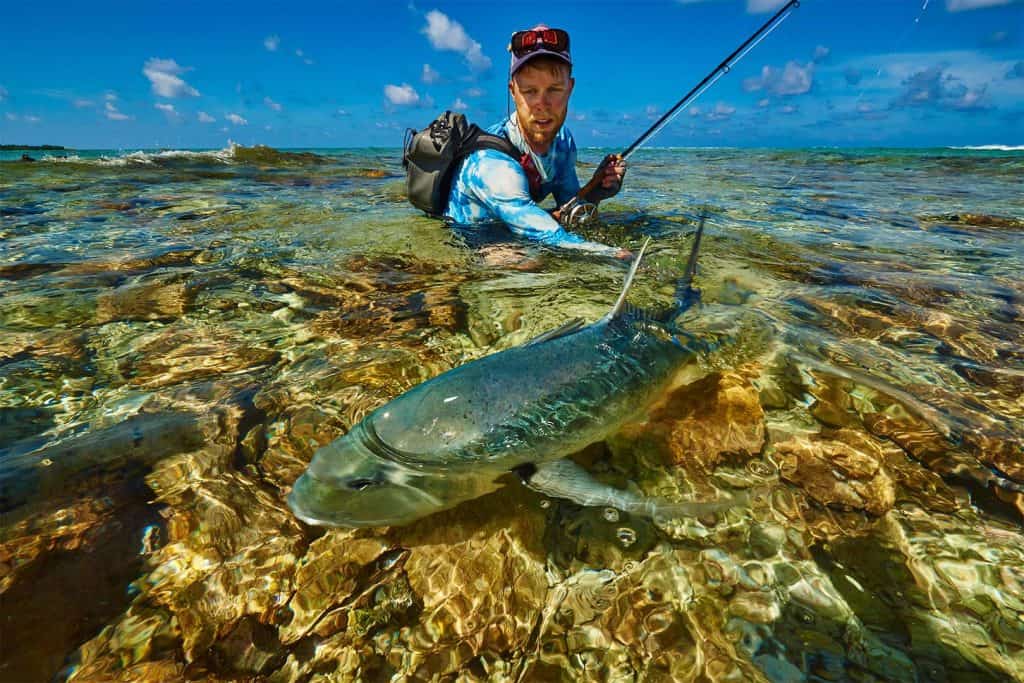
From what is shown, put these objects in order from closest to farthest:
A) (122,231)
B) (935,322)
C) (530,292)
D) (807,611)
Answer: (807,611)
(935,322)
(530,292)
(122,231)

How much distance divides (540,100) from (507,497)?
4354mm

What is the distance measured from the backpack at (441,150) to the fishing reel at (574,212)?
0.93 metres

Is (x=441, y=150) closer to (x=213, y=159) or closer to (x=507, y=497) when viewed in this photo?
(x=507, y=497)

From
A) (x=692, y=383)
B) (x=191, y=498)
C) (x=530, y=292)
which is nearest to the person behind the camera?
(x=191, y=498)

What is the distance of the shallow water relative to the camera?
1.55 m

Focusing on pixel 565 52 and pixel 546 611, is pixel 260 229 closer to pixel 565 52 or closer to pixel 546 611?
pixel 565 52

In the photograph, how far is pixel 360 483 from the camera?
5.83 feet

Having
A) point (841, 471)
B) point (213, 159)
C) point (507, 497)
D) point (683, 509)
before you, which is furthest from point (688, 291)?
point (213, 159)

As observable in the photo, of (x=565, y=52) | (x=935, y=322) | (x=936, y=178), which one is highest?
(x=565, y=52)

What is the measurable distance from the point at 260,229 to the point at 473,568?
6.51 m

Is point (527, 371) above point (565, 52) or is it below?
below

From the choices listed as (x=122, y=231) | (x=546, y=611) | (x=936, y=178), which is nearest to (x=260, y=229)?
(x=122, y=231)

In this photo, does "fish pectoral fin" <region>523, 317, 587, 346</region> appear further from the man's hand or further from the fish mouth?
the man's hand

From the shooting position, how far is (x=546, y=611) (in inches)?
66.1
